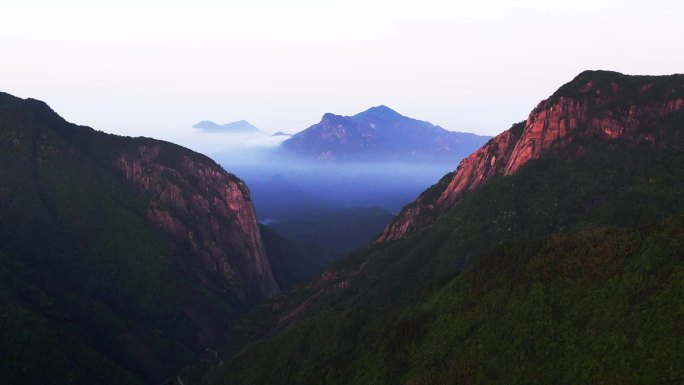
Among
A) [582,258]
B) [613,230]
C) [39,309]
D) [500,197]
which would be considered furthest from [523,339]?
→ [39,309]

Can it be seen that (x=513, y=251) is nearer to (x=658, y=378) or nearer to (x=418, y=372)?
(x=418, y=372)

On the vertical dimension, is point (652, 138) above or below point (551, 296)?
above

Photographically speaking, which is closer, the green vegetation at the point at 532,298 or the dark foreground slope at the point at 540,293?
the green vegetation at the point at 532,298

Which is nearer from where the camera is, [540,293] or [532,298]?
[540,293]

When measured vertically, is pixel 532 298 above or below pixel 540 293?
below
